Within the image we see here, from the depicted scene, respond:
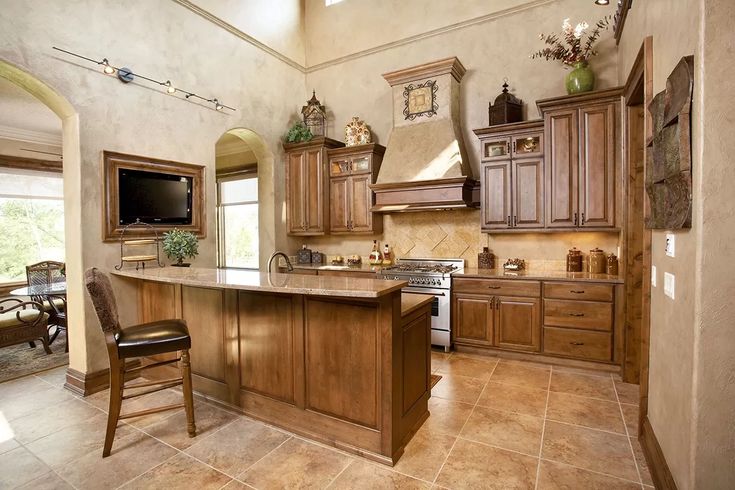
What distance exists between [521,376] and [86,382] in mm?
3967

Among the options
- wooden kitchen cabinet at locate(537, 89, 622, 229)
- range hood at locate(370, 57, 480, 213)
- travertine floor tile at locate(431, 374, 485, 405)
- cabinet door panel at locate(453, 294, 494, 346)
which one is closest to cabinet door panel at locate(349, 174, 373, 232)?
range hood at locate(370, 57, 480, 213)

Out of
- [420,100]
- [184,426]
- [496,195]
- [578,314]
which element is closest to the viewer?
[184,426]

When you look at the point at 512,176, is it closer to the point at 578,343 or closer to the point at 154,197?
the point at 578,343

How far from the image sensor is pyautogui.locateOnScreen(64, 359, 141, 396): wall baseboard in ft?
10.8

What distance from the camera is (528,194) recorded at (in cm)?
415

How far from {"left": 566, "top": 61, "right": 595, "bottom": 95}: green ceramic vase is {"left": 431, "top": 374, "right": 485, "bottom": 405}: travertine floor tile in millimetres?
3147

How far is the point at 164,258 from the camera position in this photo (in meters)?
4.05

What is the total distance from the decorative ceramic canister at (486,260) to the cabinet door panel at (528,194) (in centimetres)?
56

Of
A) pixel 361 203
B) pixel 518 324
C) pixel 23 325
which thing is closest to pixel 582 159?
pixel 518 324

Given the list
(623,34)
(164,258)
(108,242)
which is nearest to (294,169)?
(164,258)

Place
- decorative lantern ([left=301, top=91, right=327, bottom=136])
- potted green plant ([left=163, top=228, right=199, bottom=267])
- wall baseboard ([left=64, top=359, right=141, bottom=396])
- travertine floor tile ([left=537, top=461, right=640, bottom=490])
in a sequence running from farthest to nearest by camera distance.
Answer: decorative lantern ([left=301, top=91, right=327, bottom=136]) → potted green plant ([left=163, top=228, right=199, bottom=267]) → wall baseboard ([left=64, top=359, right=141, bottom=396]) → travertine floor tile ([left=537, top=461, right=640, bottom=490])

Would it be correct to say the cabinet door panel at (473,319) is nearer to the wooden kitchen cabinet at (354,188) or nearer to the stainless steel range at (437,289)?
the stainless steel range at (437,289)

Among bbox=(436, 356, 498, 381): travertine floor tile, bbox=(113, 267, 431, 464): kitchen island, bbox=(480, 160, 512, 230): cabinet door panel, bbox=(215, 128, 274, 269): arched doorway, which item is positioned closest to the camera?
bbox=(113, 267, 431, 464): kitchen island

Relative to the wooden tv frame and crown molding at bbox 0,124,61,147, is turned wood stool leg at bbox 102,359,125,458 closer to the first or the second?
the wooden tv frame
